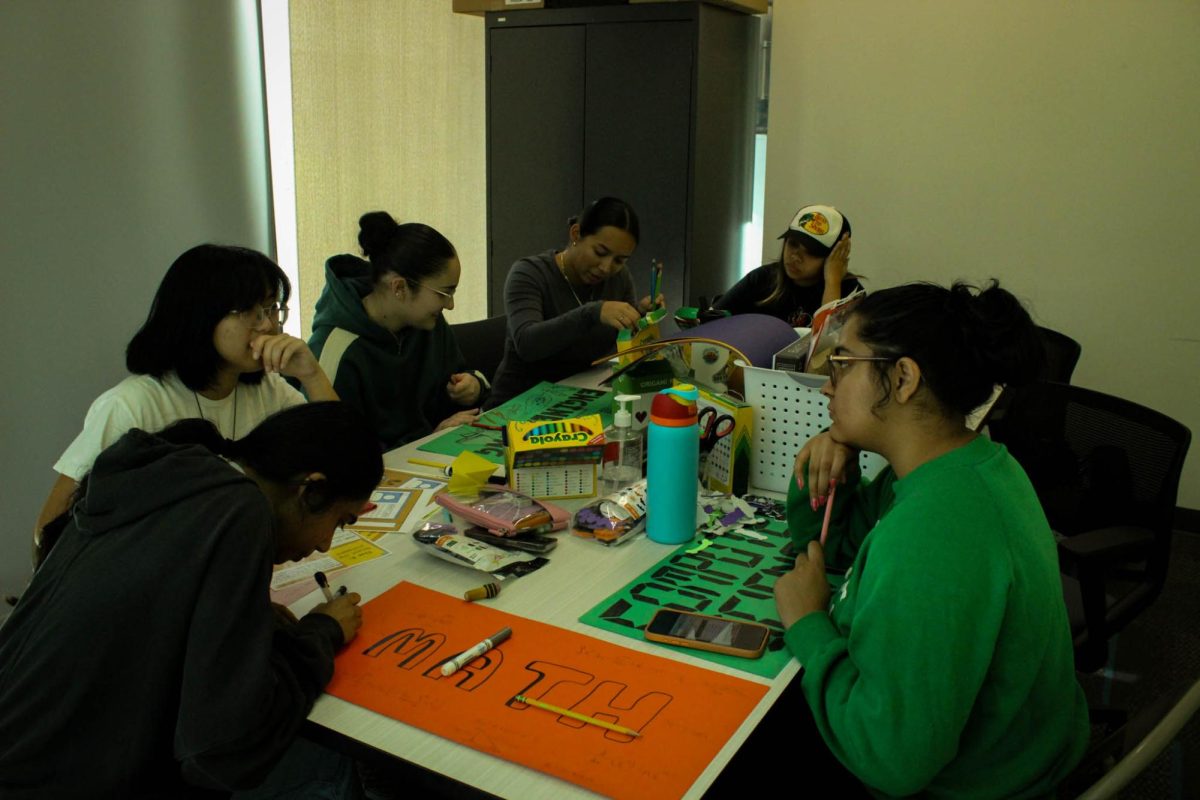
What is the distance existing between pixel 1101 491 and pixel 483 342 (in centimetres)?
182

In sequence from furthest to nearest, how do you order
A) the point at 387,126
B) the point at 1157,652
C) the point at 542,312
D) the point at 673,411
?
the point at 387,126
the point at 542,312
the point at 1157,652
the point at 673,411

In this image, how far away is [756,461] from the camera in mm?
1809

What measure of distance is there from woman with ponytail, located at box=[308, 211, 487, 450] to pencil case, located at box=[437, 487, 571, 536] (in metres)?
0.63

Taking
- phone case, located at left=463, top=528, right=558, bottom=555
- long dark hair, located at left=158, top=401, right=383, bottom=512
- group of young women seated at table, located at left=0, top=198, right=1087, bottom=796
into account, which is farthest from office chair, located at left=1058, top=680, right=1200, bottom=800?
long dark hair, located at left=158, top=401, right=383, bottom=512

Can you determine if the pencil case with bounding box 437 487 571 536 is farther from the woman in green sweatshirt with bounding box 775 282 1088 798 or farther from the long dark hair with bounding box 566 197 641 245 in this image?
the long dark hair with bounding box 566 197 641 245

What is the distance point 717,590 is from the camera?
1.37 meters

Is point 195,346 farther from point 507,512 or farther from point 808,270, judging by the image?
point 808,270

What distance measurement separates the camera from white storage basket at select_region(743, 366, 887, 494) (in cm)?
170

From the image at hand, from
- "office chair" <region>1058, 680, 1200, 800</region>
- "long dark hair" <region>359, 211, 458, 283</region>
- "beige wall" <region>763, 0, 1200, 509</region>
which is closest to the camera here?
"office chair" <region>1058, 680, 1200, 800</region>

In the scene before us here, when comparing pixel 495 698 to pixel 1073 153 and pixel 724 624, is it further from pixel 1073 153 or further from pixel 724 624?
pixel 1073 153

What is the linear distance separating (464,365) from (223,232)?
1.31 m

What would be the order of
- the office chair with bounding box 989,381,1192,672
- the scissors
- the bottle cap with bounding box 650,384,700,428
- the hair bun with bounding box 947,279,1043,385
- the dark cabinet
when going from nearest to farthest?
the hair bun with bounding box 947,279,1043,385
the bottle cap with bounding box 650,384,700,428
the scissors
the office chair with bounding box 989,381,1192,672
the dark cabinet

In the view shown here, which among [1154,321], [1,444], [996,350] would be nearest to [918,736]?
[996,350]

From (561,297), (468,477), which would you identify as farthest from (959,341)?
(561,297)
